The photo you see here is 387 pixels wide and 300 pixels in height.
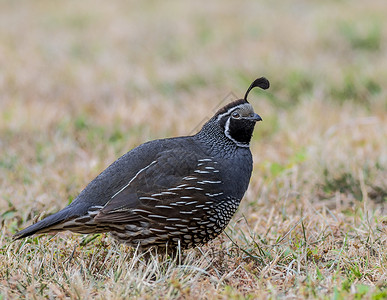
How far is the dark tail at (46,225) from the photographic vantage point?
11.6 feet

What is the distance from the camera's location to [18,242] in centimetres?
380

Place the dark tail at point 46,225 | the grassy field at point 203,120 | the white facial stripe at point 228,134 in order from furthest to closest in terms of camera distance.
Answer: the white facial stripe at point 228,134, the dark tail at point 46,225, the grassy field at point 203,120

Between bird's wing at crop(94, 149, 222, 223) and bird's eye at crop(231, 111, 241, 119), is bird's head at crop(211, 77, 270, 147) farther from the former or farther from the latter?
bird's wing at crop(94, 149, 222, 223)

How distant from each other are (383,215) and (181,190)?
1594 mm

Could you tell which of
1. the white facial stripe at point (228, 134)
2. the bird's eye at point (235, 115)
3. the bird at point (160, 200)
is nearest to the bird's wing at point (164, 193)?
the bird at point (160, 200)

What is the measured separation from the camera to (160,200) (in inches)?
140

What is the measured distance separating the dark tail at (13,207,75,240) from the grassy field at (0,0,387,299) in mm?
122

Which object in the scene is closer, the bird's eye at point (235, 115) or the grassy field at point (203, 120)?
the grassy field at point (203, 120)

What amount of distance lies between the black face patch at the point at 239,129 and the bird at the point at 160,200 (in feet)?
0.57

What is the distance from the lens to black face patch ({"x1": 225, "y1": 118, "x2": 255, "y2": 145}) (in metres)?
3.90

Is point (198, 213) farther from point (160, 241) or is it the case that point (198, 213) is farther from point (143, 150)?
point (143, 150)

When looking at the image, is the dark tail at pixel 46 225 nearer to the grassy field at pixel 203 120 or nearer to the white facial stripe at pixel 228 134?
the grassy field at pixel 203 120

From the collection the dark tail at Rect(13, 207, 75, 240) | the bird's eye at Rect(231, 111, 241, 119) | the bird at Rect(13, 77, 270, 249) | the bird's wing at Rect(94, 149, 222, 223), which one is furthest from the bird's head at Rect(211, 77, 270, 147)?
the dark tail at Rect(13, 207, 75, 240)

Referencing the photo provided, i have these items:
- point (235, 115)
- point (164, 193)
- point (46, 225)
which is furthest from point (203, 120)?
point (46, 225)
